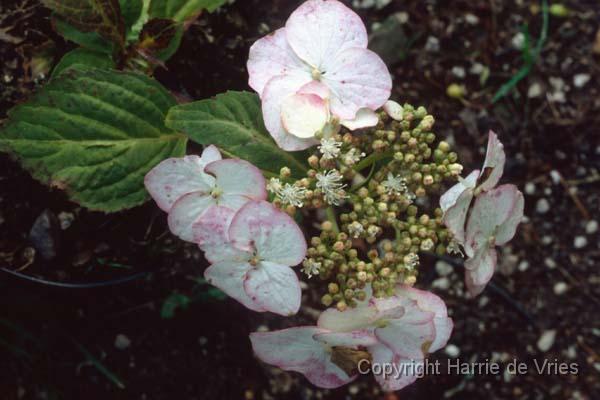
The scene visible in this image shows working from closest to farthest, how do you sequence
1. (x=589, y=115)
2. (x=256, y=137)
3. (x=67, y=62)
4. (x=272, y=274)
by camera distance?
(x=272, y=274) < (x=256, y=137) < (x=67, y=62) < (x=589, y=115)

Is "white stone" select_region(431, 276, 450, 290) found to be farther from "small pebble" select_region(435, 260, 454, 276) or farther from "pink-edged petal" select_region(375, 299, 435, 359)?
"pink-edged petal" select_region(375, 299, 435, 359)

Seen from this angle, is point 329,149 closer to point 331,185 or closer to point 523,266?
point 331,185

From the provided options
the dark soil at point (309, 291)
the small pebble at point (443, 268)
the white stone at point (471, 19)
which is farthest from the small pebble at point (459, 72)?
the small pebble at point (443, 268)

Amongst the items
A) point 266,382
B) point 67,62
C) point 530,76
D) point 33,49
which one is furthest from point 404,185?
point 530,76

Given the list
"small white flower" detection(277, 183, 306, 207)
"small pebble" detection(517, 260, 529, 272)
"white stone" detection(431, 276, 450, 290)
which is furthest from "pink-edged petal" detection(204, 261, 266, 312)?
"small pebble" detection(517, 260, 529, 272)

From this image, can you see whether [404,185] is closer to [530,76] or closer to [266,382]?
[266,382]
